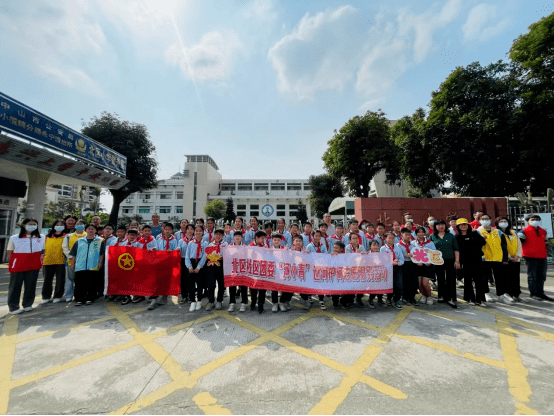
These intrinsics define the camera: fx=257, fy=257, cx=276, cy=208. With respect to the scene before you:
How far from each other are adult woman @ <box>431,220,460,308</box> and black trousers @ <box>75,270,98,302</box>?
7710 mm

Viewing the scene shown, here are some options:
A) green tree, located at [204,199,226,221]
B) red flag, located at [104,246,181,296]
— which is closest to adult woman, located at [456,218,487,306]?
red flag, located at [104,246,181,296]

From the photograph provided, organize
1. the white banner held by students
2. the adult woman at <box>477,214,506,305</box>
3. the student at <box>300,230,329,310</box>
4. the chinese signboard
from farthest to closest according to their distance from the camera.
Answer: the chinese signboard
the adult woman at <box>477,214,506,305</box>
the student at <box>300,230,329,310</box>
the white banner held by students

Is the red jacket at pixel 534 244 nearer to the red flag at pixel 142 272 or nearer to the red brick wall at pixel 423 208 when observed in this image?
the red brick wall at pixel 423 208

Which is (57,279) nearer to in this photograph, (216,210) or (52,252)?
(52,252)

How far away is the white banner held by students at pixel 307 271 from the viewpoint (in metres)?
5.25

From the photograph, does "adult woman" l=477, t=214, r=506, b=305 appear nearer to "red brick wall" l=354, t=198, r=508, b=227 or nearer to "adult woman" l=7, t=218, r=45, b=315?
"red brick wall" l=354, t=198, r=508, b=227

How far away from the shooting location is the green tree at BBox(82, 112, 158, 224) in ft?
68.3

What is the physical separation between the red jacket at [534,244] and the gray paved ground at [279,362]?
149 centimetres

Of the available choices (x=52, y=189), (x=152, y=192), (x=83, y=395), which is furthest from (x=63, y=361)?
(x=52, y=189)

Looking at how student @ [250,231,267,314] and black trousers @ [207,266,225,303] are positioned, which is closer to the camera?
student @ [250,231,267,314]

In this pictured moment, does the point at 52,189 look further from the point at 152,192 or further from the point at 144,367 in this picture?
the point at 144,367

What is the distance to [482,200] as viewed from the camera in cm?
1226

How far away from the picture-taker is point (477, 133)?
16.2 metres

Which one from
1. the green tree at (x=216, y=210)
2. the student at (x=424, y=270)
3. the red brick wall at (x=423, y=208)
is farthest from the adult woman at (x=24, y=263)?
the green tree at (x=216, y=210)
